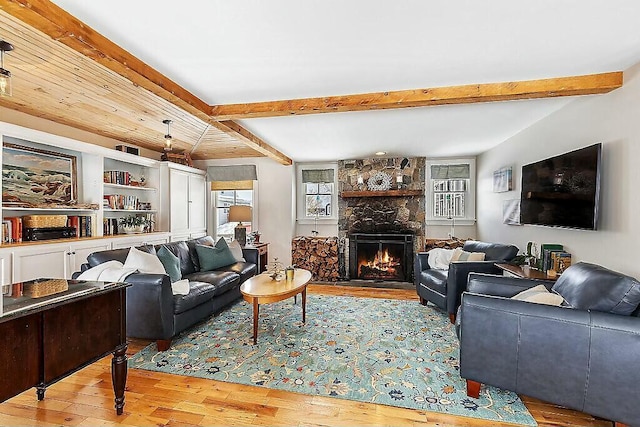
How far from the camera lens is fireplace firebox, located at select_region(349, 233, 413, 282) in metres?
5.94

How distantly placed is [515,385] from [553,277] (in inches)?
52.3

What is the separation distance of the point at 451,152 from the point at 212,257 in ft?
14.1

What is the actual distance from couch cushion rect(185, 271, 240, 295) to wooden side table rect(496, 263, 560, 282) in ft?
10.2

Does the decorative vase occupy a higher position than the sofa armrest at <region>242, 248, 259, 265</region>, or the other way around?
the decorative vase

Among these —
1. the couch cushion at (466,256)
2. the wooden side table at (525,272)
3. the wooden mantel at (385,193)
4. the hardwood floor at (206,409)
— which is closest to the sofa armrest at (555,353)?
the hardwood floor at (206,409)

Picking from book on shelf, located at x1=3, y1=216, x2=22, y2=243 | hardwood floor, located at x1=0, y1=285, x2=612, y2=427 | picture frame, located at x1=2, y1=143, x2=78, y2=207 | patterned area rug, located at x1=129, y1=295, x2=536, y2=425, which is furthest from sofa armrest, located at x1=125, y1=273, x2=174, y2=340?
picture frame, located at x1=2, y1=143, x2=78, y2=207

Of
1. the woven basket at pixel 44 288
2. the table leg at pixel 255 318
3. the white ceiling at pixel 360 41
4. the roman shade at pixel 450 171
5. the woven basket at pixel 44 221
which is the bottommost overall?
the table leg at pixel 255 318

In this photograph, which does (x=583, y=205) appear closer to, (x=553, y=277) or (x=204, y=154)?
(x=553, y=277)

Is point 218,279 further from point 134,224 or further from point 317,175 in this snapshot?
point 317,175

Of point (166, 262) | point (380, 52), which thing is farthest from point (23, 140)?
point (380, 52)

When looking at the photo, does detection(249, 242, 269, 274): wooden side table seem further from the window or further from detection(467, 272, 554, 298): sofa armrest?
detection(467, 272, 554, 298): sofa armrest

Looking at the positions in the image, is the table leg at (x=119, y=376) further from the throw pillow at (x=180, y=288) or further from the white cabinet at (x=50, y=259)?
the white cabinet at (x=50, y=259)

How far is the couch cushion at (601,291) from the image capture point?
1883 millimetres

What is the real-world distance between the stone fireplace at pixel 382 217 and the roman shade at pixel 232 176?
1.77 m
